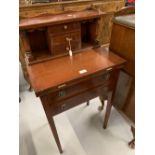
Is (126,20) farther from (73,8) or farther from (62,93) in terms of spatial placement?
(73,8)

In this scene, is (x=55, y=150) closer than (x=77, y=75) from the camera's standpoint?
No

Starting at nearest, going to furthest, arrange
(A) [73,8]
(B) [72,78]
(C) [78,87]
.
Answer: (B) [72,78] < (C) [78,87] < (A) [73,8]

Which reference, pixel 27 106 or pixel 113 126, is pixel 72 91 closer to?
pixel 113 126

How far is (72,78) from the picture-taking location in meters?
0.84

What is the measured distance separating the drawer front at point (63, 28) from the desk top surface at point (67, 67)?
0.63 feet

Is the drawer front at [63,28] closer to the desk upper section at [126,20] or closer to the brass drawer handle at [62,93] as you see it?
the desk upper section at [126,20]

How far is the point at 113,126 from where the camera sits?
5.12ft

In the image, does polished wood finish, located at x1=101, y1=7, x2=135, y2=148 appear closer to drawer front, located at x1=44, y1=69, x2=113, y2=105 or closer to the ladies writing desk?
the ladies writing desk

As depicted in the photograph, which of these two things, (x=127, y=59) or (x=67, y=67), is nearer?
(x=67, y=67)

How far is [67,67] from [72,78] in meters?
0.14

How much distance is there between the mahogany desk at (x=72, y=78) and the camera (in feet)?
2.72

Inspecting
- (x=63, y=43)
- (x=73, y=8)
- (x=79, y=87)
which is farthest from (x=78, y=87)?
(x=73, y=8)
